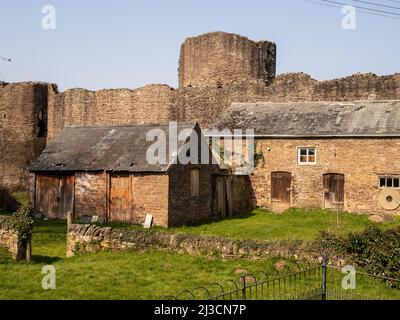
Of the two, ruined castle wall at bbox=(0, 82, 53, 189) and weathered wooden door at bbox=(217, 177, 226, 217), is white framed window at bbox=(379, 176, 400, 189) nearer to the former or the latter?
weathered wooden door at bbox=(217, 177, 226, 217)

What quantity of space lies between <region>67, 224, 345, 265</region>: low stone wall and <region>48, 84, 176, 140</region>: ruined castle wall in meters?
22.0

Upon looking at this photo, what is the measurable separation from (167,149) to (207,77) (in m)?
17.0

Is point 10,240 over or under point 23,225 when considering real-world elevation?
under

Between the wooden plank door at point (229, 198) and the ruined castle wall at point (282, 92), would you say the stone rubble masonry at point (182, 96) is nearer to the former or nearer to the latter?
the ruined castle wall at point (282, 92)

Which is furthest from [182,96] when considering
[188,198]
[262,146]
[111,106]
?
[188,198]

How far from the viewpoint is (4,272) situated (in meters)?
13.7

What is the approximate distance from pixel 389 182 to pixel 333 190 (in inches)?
104

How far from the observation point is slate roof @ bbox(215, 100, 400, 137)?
26188 millimetres

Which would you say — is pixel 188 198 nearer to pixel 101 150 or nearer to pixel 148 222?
pixel 148 222

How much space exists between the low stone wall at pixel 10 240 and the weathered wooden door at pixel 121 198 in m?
7.32

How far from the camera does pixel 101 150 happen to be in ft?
82.8

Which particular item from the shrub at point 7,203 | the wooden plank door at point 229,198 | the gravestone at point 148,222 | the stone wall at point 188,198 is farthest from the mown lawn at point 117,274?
the wooden plank door at point 229,198
